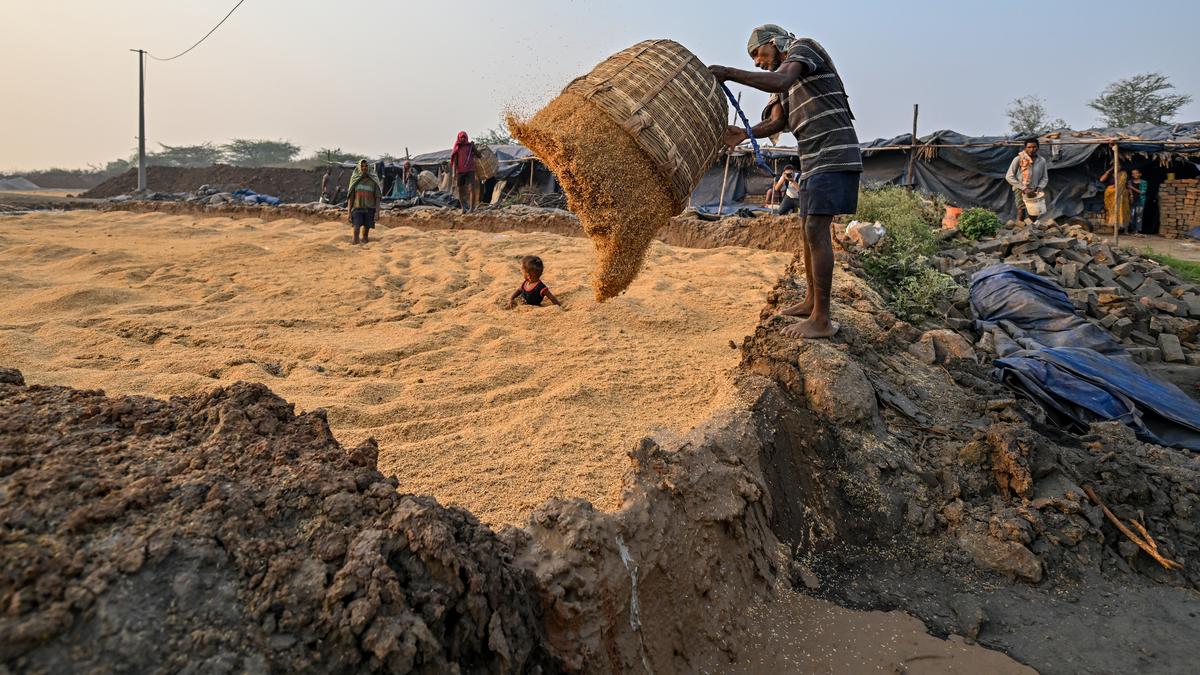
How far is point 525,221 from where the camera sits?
11.0 metres

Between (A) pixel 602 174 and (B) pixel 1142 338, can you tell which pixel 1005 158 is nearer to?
(B) pixel 1142 338

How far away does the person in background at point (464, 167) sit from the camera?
40.3 feet

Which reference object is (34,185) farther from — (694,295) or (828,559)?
(828,559)

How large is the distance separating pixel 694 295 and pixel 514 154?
50.4 feet

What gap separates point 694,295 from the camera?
5.23 meters

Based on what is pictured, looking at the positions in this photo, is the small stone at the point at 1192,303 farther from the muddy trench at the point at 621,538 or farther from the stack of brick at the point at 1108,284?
the muddy trench at the point at 621,538

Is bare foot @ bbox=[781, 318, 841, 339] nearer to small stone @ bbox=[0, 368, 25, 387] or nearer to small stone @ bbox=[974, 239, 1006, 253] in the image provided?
small stone @ bbox=[0, 368, 25, 387]

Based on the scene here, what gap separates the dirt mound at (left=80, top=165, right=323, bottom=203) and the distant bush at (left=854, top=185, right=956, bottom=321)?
20.0m

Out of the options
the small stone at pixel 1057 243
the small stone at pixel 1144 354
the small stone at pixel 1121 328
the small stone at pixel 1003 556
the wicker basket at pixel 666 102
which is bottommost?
the small stone at pixel 1003 556

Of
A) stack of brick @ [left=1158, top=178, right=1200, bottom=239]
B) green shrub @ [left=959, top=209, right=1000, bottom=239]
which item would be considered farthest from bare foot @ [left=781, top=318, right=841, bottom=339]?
stack of brick @ [left=1158, top=178, right=1200, bottom=239]

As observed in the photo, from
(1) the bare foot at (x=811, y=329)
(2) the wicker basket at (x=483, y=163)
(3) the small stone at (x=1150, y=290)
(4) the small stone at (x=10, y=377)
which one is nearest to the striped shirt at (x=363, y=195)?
(2) the wicker basket at (x=483, y=163)

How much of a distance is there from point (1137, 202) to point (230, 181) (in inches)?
1031

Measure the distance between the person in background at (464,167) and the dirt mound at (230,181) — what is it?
1208 cm

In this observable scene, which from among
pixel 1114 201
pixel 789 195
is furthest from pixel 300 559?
pixel 1114 201
